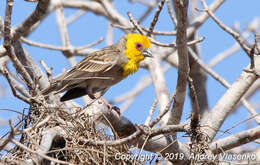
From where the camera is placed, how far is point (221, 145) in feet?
15.2

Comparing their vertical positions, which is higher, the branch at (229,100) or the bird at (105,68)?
the bird at (105,68)

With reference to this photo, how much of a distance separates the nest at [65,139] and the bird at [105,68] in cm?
165

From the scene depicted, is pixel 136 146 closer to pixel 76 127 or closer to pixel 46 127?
pixel 76 127

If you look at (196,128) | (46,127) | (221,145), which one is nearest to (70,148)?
(46,127)

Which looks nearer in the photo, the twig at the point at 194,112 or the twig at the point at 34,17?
the twig at the point at 194,112

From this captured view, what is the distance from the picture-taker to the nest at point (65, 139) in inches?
142

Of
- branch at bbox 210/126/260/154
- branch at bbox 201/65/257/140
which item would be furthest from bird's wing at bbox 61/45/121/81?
branch at bbox 210/126/260/154

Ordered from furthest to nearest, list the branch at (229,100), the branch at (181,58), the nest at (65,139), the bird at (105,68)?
the bird at (105,68), the branch at (229,100), the branch at (181,58), the nest at (65,139)

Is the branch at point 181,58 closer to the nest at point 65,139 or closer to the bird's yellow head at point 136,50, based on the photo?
the nest at point 65,139

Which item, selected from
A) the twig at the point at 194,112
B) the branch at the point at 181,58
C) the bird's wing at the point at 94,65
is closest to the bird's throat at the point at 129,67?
the bird's wing at the point at 94,65

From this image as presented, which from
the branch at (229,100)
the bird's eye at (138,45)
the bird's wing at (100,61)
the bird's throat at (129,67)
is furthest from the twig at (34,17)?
the branch at (229,100)

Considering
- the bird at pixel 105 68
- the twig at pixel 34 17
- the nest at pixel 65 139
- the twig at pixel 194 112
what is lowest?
the nest at pixel 65 139

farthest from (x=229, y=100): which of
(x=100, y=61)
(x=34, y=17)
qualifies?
(x=34, y=17)

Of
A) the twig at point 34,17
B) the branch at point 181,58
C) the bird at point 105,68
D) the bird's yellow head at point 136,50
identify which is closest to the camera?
the branch at point 181,58
